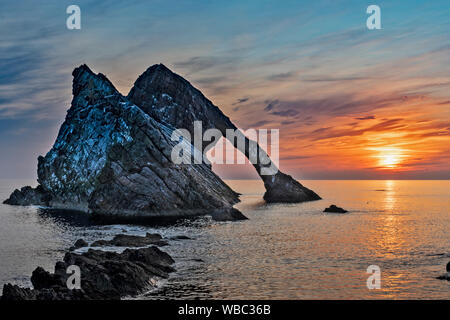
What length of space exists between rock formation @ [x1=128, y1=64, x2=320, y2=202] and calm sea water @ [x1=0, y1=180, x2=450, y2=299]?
54.2m

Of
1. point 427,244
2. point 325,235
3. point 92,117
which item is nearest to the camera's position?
point 427,244

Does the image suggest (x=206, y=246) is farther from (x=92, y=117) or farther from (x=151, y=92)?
(x=151, y=92)

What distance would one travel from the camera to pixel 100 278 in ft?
102

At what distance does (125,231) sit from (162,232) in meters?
5.97

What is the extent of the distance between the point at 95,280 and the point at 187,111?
361 ft

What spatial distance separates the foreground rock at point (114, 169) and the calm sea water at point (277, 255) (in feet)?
39.6

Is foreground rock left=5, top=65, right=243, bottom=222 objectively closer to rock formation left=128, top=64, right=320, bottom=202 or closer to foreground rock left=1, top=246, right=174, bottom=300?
rock formation left=128, top=64, right=320, bottom=202

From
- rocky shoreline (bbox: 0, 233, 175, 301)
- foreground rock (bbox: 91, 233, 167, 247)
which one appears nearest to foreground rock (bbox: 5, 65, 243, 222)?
foreground rock (bbox: 91, 233, 167, 247)

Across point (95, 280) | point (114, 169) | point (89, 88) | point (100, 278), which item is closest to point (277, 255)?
point (100, 278)

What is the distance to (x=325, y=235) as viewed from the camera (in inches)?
2479

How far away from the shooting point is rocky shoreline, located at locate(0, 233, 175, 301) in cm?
2739

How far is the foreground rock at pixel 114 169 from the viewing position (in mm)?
90812

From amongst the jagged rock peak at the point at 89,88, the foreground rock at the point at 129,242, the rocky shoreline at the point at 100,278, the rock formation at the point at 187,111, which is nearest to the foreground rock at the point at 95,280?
the rocky shoreline at the point at 100,278
